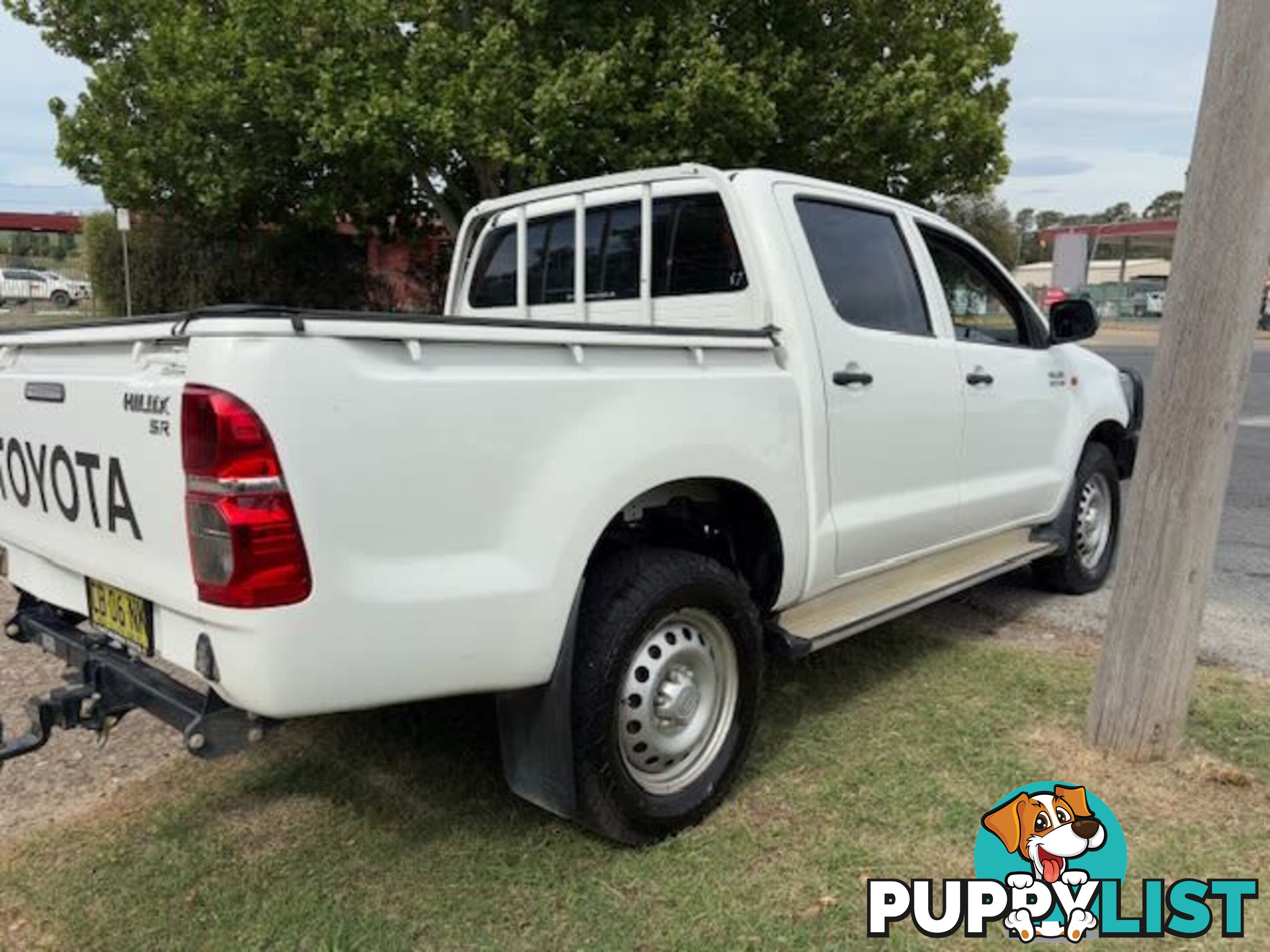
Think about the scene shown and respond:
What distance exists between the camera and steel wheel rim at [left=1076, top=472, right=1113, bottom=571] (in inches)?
222

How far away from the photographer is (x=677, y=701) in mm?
3168

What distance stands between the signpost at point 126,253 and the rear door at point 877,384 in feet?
48.9

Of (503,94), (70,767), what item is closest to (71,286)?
(503,94)

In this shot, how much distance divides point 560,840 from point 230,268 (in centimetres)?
1784

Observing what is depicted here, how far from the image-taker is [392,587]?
7.95 ft

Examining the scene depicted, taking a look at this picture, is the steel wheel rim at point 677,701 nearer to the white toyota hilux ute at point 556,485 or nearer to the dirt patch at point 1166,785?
the white toyota hilux ute at point 556,485

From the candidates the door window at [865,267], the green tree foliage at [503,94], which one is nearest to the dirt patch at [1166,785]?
the door window at [865,267]

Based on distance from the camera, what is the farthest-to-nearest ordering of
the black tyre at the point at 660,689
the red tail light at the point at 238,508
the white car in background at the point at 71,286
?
the white car in background at the point at 71,286
the black tyre at the point at 660,689
the red tail light at the point at 238,508

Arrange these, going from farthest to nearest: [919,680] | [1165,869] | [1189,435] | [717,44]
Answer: [717,44] → [919,680] → [1189,435] → [1165,869]

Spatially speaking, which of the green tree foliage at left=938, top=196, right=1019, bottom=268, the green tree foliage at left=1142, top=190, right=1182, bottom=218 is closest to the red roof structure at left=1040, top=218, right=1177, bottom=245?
the green tree foliage at left=938, top=196, right=1019, bottom=268

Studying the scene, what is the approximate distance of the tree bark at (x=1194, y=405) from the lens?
10.6ft

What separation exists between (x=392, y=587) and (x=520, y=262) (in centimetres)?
255

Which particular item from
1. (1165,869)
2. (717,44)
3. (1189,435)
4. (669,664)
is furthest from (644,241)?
(717,44)

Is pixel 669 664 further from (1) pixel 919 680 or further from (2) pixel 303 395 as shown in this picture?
(1) pixel 919 680
